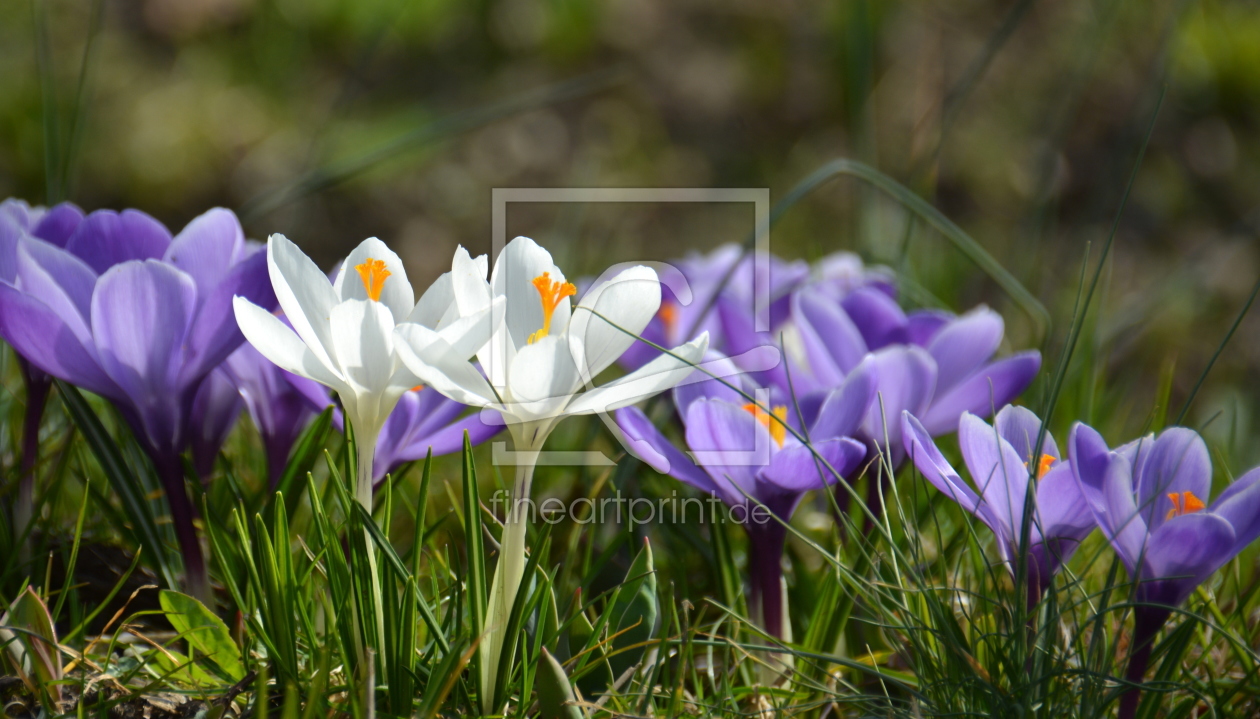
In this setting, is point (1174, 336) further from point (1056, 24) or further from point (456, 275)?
point (456, 275)

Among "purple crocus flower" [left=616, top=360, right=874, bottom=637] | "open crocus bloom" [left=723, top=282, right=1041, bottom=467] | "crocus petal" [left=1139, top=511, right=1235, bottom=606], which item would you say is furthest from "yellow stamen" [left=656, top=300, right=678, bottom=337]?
"crocus petal" [left=1139, top=511, right=1235, bottom=606]

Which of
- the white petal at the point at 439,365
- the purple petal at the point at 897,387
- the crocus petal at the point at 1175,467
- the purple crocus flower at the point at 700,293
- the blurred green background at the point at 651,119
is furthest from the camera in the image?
the blurred green background at the point at 651,119

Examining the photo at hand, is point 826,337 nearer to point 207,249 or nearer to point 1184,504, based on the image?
point 1184,504

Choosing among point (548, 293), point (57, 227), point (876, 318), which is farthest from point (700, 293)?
point (57, 227)

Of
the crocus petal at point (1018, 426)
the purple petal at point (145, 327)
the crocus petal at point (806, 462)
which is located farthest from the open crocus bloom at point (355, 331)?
the crocus petal at point (1018, 426)

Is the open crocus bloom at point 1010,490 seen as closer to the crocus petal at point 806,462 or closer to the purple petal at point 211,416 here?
the crocus petal at point 806,462
